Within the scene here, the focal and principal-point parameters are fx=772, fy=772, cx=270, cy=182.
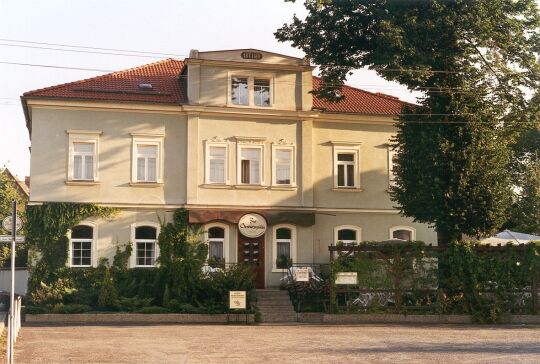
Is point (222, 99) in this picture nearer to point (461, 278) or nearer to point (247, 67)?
point (247, 67)

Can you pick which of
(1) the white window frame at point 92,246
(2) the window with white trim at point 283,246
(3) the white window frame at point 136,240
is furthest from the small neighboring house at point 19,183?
(2) the window with white trim at point 283,246

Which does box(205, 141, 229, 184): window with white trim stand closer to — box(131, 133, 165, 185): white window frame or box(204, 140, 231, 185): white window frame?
box(204, 140, 231, 185): white window frame

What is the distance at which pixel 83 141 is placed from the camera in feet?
103

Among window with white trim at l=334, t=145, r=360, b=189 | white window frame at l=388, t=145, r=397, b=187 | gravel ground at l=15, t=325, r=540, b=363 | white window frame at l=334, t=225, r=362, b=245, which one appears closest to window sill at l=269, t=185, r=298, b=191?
window with white trim at l=334, t=145, r=360, b=189

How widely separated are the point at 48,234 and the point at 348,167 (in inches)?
→ 526

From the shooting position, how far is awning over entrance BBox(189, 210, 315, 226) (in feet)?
105

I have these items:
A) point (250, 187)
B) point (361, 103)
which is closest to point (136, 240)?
point (250, 187)

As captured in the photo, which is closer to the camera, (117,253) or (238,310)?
(238,310)

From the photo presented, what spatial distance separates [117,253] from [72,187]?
3.24m

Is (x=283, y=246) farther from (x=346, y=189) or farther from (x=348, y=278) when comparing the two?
(x=348, y=278)

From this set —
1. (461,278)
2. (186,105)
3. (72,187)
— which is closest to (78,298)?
(72,187)

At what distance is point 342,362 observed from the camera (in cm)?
1594

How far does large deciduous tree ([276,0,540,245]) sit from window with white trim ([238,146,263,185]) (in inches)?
255

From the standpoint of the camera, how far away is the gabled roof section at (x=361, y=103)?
34.7 metres
